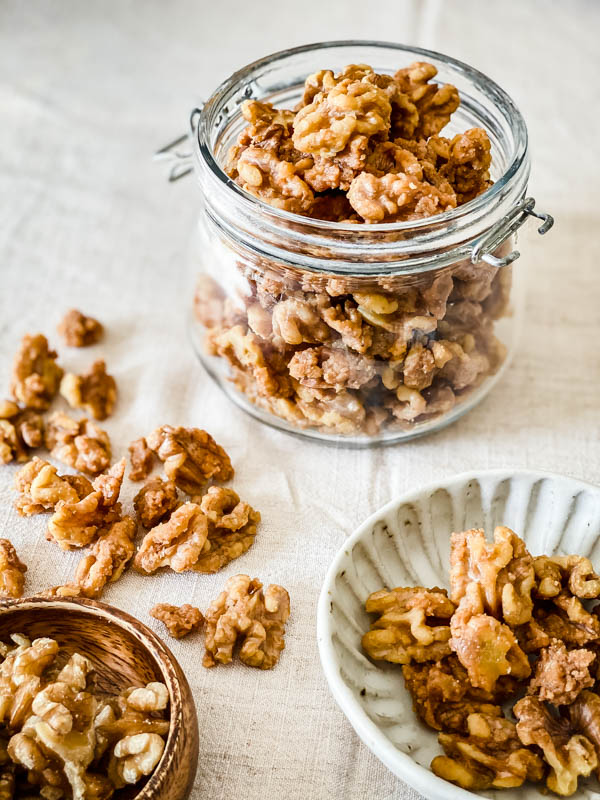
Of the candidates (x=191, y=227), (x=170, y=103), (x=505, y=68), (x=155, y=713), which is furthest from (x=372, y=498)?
(x=505, y=68)

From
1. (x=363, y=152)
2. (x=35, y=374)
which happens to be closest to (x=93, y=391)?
(x=35, y=374)

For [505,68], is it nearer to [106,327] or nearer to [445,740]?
[106,327]

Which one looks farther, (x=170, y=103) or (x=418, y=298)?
(x=170, y=103)

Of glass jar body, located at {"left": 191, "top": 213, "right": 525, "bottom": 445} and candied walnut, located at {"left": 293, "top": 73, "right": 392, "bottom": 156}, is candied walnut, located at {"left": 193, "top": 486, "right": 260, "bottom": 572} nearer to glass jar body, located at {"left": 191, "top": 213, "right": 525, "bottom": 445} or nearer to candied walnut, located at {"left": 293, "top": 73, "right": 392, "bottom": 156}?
glass jar body, located at {"left": 191, "top": 213, "right": 525, "bottom": 445}

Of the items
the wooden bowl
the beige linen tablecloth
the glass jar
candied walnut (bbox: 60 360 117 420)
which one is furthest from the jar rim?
the wooden bowl

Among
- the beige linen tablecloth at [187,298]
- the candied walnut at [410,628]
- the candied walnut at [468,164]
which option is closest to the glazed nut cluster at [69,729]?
the beige linen tablecloth at [187,298]

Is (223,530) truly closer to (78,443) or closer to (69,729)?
(78,443)

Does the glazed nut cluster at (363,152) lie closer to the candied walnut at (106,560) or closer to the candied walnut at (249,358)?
the candied walnut at (249,358)
